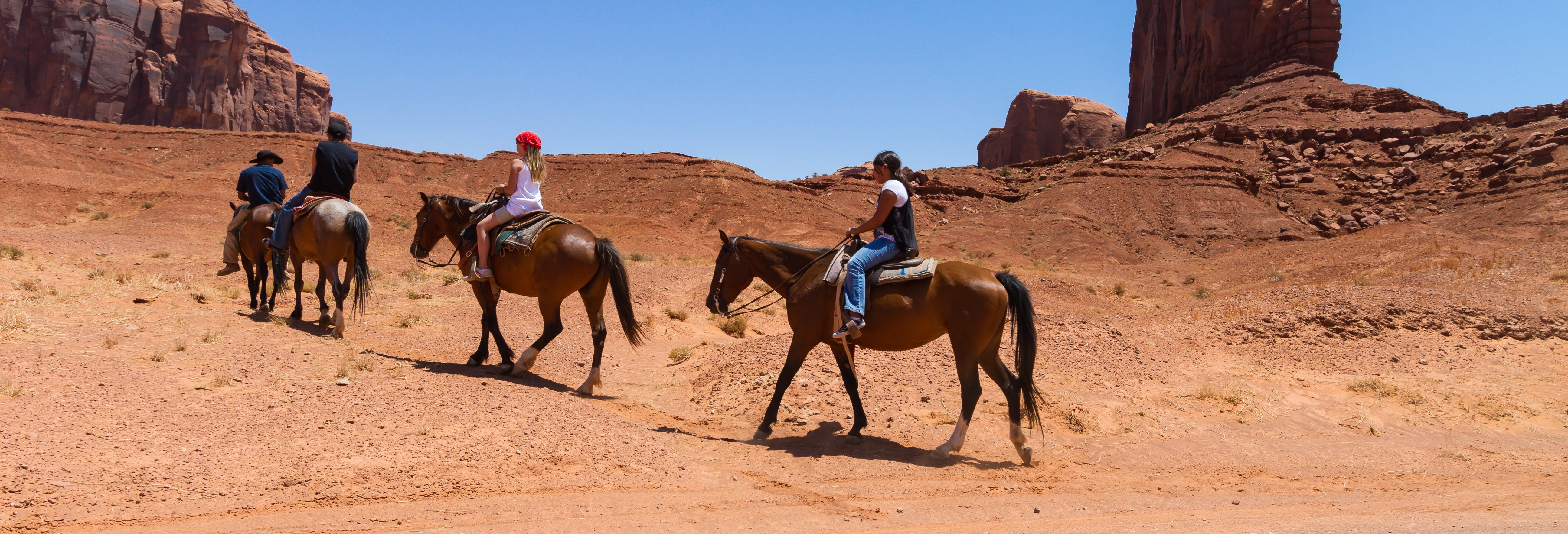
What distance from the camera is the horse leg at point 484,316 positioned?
31.8 feet

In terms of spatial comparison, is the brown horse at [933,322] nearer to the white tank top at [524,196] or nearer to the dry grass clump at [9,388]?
the white tank top at [524,196]

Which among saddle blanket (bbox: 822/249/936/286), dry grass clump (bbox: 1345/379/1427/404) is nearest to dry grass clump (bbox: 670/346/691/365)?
saddle blanket (bbox: 822/249/936/286)

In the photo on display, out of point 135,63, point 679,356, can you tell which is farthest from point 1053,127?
point 135,63

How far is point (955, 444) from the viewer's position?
7262 millimetres

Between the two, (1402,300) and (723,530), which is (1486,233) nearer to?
(1402,300)

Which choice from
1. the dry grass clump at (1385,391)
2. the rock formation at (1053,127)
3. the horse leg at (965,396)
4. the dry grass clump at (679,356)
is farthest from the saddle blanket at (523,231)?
the rock formation at (1053,127)

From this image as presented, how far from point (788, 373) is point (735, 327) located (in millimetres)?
7820

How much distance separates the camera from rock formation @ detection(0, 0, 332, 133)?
76.6 metres

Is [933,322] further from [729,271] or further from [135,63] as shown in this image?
[135,63]

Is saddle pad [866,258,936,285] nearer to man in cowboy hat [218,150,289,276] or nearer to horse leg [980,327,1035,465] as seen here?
horse leg [980,327,1035,465]

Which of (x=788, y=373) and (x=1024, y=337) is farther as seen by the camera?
(x=788, y=373)

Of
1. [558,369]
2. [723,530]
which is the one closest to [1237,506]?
[723,530]

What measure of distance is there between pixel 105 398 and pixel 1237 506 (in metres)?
8.58

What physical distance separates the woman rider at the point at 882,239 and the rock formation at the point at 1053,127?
88.0 meters
